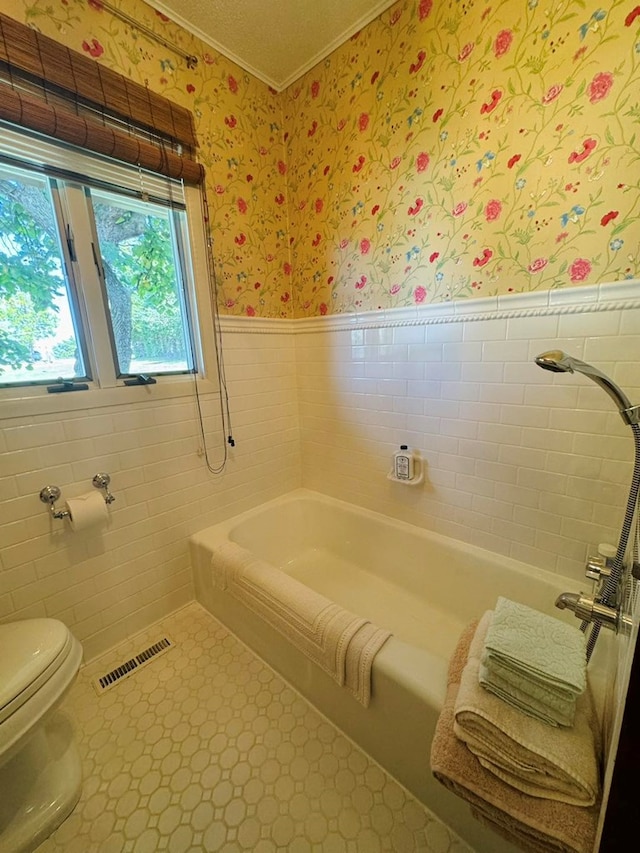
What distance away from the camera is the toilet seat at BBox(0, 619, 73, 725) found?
2.87 ft

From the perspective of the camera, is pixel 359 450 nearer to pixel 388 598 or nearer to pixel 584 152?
pixel 388 598

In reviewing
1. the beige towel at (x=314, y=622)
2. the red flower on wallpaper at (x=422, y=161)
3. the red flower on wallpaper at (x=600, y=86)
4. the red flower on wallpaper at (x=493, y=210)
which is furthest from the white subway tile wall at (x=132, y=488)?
the red flower on wallpaper at (x=600, y=86)

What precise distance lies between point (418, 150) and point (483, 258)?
1.80 feet

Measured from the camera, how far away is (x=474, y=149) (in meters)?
1.26

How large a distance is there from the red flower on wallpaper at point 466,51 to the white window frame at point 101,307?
1160mm

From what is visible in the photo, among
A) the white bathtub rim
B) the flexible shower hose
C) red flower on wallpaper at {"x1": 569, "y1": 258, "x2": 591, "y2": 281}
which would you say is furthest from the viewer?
the white bathtub rim

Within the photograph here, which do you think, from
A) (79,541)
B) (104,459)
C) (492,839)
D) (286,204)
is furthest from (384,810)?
(286,204)

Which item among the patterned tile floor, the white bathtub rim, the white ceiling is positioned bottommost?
the patterned tile floor

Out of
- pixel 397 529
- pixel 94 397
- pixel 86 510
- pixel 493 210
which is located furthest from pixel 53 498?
pixel 493 210

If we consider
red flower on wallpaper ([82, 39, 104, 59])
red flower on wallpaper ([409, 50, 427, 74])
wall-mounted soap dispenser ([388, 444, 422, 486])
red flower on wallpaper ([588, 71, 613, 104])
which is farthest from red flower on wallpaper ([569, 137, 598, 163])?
red flower on wallpaper ([82, 39, 104, 59])

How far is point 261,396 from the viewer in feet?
6.41

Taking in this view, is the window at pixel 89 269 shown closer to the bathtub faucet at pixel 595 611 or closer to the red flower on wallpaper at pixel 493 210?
the red flower on wallpaper at pixel 493 210

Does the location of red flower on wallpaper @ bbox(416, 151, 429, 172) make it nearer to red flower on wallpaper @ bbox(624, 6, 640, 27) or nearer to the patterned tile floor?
red flower on wallpaper @ bbox(624, 6, 640, 27)

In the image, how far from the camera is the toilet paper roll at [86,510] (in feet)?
4.15
